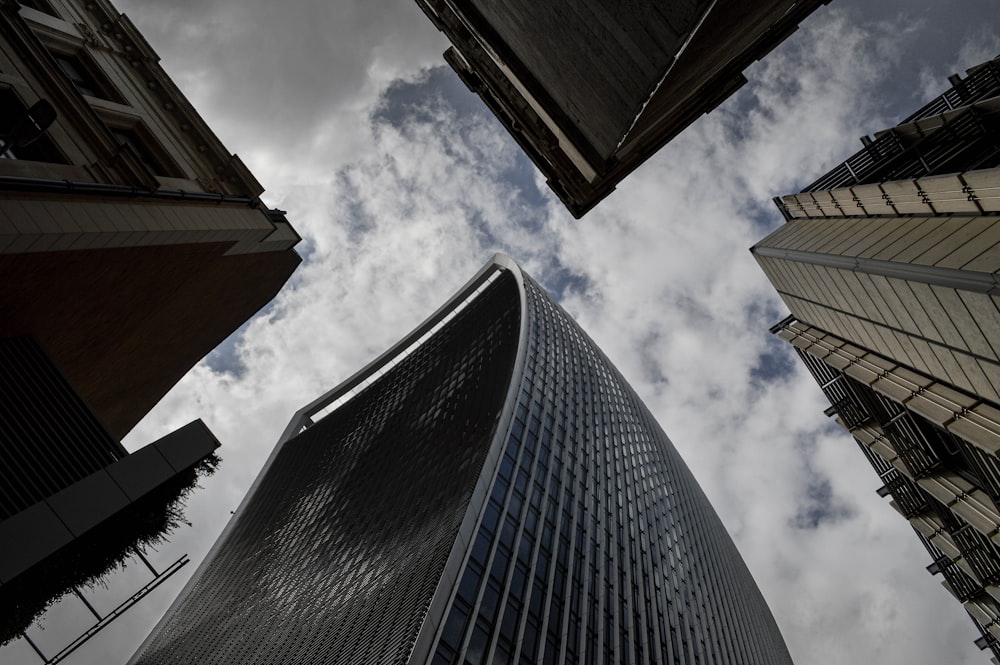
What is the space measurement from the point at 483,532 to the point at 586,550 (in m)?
11.9

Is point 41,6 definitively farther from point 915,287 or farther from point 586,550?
point 586,550

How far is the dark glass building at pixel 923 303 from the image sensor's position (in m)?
15.3

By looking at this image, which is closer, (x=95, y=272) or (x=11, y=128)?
(x=11, y=128)

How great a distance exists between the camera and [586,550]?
149ft

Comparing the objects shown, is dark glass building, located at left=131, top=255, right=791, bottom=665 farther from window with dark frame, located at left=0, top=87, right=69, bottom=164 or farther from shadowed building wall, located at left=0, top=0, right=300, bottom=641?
window with dark frame, located at left=0, top=87, right=69, bottom=164

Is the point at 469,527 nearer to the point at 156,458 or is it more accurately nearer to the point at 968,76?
the point at 156,458

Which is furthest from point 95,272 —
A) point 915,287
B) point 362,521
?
point 362,521

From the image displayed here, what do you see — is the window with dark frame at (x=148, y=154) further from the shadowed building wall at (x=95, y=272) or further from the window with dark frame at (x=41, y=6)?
the window with dark frame at (x=41, y=6)

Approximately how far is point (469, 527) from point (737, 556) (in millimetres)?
91086

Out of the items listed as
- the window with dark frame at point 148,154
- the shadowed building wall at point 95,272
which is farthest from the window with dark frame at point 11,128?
the window with dark frame at point 148,154

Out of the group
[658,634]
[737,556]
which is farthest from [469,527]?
[737,556]

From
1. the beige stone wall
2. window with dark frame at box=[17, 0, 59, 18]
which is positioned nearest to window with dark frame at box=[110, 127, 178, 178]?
window with dark frame at box=[17, 0, 59, 18]

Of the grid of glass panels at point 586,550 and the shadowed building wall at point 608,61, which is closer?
the shadowed building wall at point 608,61

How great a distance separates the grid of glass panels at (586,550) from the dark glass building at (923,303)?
1962 cm
